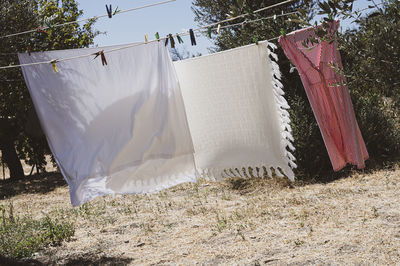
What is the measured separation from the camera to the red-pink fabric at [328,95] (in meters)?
4.86

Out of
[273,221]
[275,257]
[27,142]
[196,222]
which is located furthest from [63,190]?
[275,257]

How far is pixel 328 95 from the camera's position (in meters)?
5.23

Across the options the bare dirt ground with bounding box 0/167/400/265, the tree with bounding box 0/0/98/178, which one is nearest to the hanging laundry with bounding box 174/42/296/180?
the bare dirt ground with bounding box 0/167/400/265

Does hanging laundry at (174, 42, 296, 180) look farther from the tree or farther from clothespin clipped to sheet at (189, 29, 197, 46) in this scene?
the tree

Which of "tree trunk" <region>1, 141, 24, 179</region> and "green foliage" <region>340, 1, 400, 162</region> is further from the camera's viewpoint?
"tree trunk" <region>1, 141, 24, 179</region>

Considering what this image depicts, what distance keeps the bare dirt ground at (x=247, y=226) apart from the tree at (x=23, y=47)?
3492 mm

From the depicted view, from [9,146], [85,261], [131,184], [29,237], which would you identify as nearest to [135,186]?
[131,184]

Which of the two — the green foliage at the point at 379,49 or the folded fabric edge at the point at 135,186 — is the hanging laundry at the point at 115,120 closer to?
the folded fabric edge at the point at 135,186

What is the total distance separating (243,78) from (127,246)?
2267 millimetres

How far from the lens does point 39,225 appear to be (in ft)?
19.2

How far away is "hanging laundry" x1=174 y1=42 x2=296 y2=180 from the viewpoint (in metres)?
4.40

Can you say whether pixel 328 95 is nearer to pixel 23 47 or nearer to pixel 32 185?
pixel 23 47

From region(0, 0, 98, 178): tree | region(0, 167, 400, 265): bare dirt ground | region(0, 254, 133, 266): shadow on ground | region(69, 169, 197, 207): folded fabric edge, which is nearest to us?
region(69, 169, 197, 207): folded fabric edge

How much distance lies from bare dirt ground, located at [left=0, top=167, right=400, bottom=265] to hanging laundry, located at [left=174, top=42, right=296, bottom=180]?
709 mm
